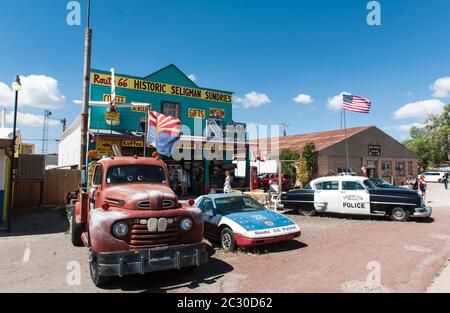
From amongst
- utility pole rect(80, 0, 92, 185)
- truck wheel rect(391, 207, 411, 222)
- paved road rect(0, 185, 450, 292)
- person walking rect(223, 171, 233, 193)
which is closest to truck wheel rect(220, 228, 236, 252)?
paved road rect(0, 185, 450, 292)

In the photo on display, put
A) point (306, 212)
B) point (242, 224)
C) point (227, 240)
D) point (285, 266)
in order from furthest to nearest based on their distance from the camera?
point (306, 212) → point (227, 240) → point (242, 224) → point (285, 266)

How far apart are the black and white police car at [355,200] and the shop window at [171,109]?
33.9ft

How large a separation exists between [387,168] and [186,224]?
3890cm

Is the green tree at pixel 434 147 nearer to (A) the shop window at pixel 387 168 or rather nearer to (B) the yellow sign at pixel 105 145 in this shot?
(A) the shop window at pixel 387 168

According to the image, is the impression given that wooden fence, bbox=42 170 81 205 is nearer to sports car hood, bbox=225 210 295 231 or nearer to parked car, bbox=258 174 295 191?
sports car hood, bbox=225 210 295 231

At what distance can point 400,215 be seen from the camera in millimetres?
12055

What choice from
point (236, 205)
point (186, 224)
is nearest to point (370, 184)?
point (236, 205)

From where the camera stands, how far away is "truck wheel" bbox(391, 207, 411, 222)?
1193 cm

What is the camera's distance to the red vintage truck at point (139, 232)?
527 cm

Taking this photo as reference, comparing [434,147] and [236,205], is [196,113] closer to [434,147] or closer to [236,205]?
[236,205]

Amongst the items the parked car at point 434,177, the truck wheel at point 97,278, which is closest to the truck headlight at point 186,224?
the truck wheel at point 97,278

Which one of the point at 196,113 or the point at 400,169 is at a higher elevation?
the point at 196,113

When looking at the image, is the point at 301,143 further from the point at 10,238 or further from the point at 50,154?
the point at 50,154

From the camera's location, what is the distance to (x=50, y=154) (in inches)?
2045
